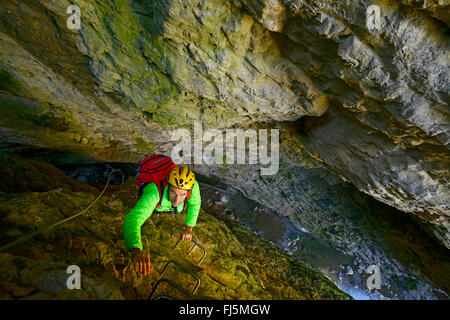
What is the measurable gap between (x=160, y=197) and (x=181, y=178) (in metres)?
0.49

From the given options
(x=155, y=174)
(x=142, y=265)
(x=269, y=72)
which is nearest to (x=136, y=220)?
(x=142, y=265)

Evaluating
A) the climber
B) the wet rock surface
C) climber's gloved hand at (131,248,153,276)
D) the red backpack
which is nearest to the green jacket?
the climber

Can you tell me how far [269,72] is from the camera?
153 inches

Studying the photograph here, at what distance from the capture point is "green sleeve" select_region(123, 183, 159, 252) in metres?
2.89

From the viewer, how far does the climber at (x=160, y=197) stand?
296 cm

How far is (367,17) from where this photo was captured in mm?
2506

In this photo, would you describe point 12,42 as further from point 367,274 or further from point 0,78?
point 367,274

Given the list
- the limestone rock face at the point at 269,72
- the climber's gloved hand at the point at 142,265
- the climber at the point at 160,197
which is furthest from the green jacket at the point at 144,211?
the limestone rock face at the point at 269,72

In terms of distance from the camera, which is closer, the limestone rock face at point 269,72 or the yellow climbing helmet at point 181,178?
the limestone rock face at point 269,72

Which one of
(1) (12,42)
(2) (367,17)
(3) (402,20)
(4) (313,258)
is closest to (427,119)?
(3) (402,20)

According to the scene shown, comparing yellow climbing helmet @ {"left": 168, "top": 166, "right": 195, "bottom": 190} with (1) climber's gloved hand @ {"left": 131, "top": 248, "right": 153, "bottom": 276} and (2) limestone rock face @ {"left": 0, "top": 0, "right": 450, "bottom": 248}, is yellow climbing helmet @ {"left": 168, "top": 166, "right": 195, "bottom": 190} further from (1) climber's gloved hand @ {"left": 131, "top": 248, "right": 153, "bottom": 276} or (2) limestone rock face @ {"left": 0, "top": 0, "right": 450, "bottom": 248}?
(2) limestone rock face @ {"left": 0, "top": 0, "right": 450, "bottom": 248}

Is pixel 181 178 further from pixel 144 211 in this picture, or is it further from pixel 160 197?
pixel 144 211

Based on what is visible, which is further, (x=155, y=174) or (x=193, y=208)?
(x=193, y=208)

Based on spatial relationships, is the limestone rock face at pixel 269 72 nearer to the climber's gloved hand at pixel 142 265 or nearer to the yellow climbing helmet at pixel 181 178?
the yellow climbing helmet at pixel 181 178
